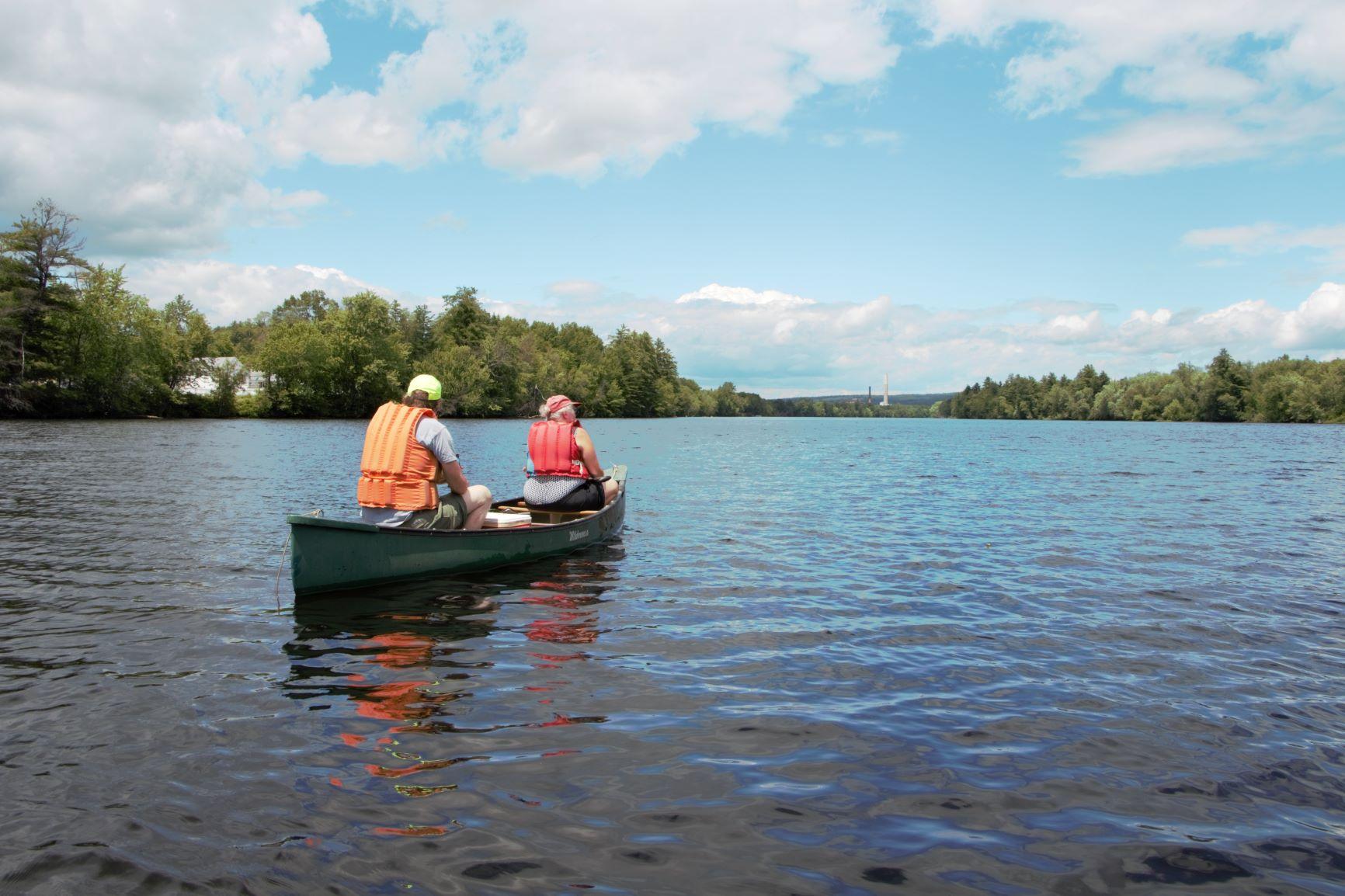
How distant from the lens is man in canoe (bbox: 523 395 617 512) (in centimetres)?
1326

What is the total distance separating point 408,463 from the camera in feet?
33.7

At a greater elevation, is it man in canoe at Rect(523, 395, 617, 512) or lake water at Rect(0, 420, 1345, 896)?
man in canoe at Rect(523, 395, 617, 512)

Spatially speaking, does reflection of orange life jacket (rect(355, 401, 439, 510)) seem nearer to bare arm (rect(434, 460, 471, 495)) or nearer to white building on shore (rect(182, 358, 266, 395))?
bare arm (rect(434, 460, 471, 495))

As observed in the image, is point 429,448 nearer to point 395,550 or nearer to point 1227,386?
point 395,550

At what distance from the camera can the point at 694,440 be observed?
5797 centimetres

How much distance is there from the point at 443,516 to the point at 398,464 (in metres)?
1.15

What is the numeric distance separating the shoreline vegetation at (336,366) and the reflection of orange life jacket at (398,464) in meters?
62.5

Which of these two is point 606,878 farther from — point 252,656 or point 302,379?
point 302,379

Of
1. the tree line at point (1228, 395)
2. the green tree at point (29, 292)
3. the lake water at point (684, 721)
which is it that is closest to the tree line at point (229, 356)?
the green tree at point (29, 292)

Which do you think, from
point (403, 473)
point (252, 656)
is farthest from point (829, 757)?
point (403, 473)

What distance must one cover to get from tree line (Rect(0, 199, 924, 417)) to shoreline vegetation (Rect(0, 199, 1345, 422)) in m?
0.15

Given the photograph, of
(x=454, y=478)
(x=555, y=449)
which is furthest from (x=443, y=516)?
(x=555, y=449)

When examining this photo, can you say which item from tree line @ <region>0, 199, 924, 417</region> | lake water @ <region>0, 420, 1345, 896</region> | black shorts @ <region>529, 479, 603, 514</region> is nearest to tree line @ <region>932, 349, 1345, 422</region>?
tree line @ <region>0, 199, 924, 417</region>

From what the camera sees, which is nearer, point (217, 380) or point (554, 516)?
point (554, 516)
